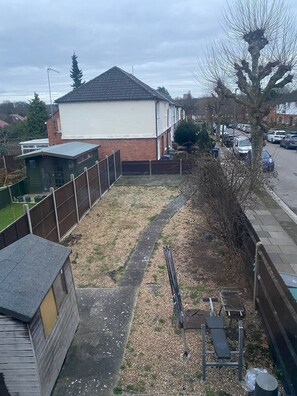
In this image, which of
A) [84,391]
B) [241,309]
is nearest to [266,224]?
[241,309]

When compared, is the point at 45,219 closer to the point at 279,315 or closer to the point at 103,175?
the point at 279,315

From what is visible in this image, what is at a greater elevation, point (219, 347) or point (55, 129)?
point (55, 129)

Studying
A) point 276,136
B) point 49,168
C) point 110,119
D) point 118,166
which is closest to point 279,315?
point 49,168

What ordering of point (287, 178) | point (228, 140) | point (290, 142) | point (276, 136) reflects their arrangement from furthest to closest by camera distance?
point (276, 136) → point (228, 140) → point (290, 142) → point (287, 178)

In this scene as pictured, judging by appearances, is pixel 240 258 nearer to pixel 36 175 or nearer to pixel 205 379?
pixel 205 379

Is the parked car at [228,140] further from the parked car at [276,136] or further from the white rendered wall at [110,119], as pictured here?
the white rendered wall at [110,119]

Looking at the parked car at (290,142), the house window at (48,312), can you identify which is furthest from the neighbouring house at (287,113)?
the house window at (48,312)

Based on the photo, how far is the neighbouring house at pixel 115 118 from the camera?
886 inches

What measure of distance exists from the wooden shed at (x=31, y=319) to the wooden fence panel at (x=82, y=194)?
664cm

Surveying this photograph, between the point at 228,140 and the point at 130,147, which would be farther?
the point at 228,140

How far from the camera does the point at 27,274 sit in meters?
4.54

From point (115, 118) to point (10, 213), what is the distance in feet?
37.7

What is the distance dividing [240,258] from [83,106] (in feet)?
60.5

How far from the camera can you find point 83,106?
22984mm
